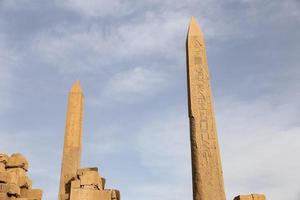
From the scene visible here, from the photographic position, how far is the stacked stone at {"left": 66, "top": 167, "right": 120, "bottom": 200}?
7945mm

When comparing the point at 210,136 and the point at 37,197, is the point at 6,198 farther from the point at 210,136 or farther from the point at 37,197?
the point at 210,136

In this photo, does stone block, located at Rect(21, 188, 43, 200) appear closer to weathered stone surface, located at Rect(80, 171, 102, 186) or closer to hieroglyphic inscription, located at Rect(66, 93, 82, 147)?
weathered stone surface, located at Rect(80, 171, 102, 186)

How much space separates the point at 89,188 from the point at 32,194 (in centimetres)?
122

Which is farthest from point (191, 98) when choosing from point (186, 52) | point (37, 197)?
point (37, 197)

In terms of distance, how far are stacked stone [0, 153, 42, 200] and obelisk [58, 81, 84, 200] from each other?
5.25ft

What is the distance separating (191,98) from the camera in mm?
7992

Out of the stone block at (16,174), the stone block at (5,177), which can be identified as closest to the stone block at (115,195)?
the stone block at (16,174)

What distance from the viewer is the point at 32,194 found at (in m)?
8.31

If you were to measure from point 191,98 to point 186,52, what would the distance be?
3.89ft

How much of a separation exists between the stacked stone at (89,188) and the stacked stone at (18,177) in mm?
802

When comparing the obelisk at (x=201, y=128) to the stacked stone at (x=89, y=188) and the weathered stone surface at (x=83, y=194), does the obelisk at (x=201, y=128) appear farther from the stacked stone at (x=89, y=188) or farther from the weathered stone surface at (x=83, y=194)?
the weathered stone surface at (x=83, y=194)

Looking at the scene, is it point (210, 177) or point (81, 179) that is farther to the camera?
point (81, 179)

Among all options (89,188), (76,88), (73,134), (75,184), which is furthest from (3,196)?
(76,88)

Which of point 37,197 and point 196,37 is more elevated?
point 196,37
